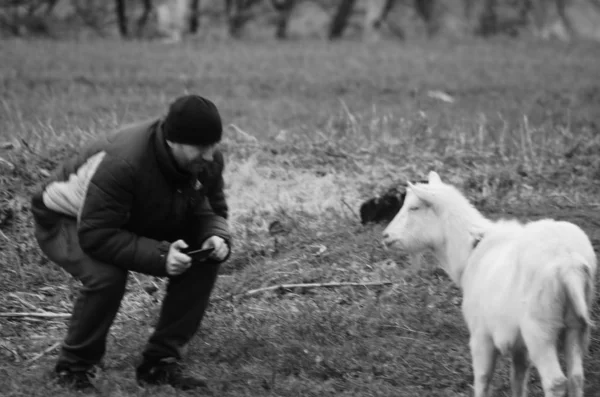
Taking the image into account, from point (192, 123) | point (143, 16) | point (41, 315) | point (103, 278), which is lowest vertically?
point (143, 16)

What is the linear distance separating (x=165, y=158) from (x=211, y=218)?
1.71 ft

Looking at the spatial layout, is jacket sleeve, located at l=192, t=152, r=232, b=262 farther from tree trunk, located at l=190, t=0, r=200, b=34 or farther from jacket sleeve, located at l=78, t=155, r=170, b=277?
tree trunk, located at l=190, t=0, r=200, b=34

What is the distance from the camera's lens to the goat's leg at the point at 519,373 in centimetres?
529

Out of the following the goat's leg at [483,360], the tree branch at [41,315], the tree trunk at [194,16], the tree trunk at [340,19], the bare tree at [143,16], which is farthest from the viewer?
the tree trunk at [340,19]

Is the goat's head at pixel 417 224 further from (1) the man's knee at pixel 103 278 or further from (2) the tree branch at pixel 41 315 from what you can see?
(2) the tree branch at pixel 41 315

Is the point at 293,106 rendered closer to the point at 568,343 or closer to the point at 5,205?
the point at 5,205

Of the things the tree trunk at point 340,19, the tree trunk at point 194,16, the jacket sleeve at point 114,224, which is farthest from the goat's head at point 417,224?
the tree trunk at point 340,19

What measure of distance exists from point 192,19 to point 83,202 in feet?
53.9

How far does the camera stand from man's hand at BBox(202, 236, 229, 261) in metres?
5.51

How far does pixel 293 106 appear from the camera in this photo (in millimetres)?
14242

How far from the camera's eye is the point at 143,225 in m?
5.57

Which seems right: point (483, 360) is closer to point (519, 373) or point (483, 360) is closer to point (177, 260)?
point (519, 373)

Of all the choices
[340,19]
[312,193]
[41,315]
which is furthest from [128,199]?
[340,19]

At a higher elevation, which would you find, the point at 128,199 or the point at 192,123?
the point at 192,123
